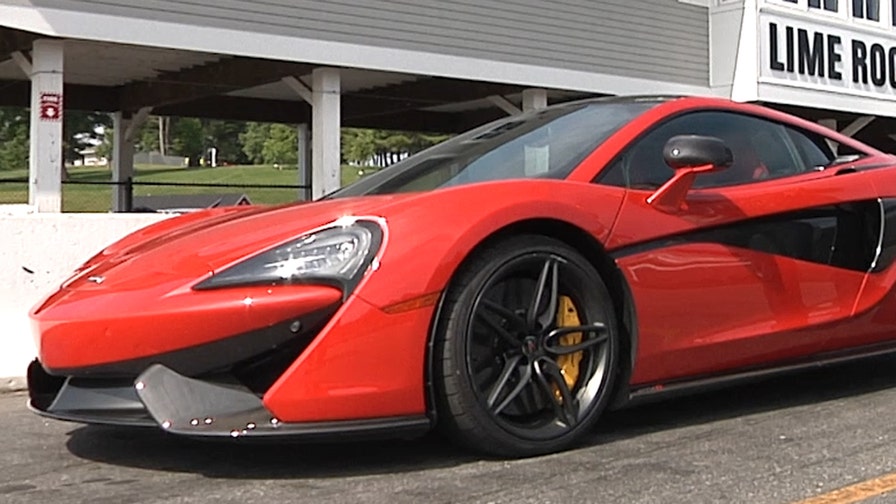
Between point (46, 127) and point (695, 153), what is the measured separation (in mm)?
7797

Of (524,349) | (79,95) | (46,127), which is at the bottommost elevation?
(524,349)

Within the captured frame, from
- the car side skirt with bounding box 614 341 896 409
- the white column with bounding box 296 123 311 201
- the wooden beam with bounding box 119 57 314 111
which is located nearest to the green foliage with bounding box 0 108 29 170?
the white column with bounding box 296 123 311 201

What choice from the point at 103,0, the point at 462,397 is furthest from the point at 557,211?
the point at 103,0

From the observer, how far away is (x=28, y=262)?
6.40m

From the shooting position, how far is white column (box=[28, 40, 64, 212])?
10008 millimetres

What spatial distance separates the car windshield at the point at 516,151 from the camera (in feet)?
13.1

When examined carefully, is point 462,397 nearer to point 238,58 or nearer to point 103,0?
point 103,0

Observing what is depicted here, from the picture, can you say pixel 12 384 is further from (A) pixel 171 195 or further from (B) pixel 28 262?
(A) pixel 171 195

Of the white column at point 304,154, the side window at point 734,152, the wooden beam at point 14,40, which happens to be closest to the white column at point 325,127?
the wooden beam at point 14,40

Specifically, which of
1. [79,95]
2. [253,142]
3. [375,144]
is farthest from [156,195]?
[253,142]

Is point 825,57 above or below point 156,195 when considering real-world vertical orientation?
above

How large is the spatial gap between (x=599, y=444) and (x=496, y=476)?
0.61 metres

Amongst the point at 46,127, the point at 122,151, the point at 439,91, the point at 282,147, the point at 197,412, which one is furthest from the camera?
the point at 282,147

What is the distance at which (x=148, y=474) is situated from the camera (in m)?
3.50
